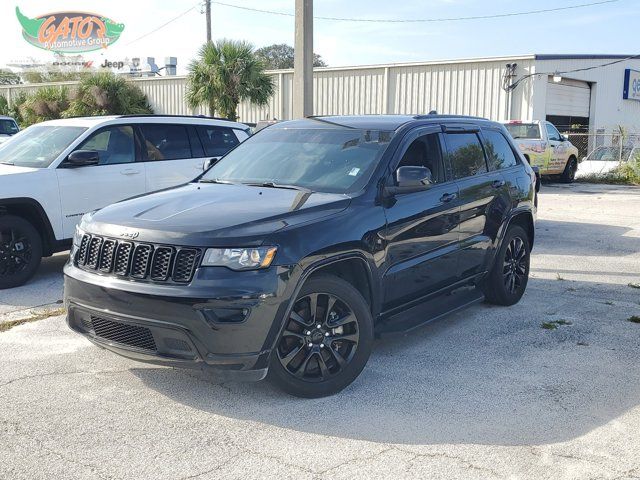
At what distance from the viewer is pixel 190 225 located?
4.25 meters

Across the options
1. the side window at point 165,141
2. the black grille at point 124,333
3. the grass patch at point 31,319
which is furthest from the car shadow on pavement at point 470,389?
the side window at point 165,141

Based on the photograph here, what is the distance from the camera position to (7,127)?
19.0 meters

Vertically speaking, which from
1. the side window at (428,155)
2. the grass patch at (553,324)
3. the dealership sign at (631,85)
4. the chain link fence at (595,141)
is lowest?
the grass patch at (553,324)

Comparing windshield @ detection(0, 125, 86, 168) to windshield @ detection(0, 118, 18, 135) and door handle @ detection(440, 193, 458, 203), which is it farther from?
windshield @ detection(0, 118, 18, 135)

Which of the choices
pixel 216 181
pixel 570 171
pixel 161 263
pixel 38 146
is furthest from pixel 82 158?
pixel 570 171

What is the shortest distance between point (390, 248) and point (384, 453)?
1611mm

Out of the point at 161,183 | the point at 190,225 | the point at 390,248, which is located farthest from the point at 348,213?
the point at 161,183

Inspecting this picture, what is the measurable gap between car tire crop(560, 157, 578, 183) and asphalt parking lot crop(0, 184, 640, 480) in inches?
610

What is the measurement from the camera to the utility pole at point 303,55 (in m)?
9.73

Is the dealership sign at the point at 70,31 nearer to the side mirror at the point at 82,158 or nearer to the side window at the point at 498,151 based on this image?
the side mirror at the point at 82,158

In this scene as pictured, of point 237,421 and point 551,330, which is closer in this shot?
point 237,421

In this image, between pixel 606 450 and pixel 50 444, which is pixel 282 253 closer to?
pixel 50 444

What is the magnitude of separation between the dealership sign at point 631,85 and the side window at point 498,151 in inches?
1165

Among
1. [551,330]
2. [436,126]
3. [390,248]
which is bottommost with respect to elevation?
[551,330]
